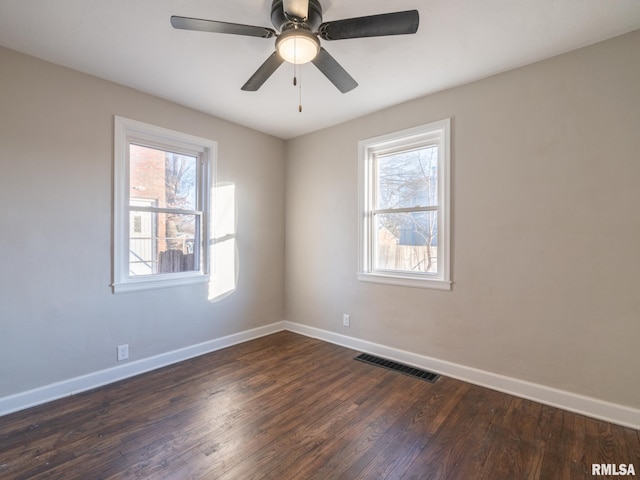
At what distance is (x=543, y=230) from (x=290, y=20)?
2.35 metres

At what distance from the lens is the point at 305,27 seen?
5.70 feet

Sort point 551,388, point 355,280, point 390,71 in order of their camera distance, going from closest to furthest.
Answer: point 551,388 → point 390,71 → point 355,280

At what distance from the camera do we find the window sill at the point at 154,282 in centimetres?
278

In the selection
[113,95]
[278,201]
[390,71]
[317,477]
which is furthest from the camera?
[278,201]

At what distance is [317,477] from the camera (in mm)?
1620

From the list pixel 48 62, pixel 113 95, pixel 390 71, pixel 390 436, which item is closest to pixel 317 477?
pixel 390 436

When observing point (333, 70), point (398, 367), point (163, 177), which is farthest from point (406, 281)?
point (163, 177)

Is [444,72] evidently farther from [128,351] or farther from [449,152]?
[128,351]

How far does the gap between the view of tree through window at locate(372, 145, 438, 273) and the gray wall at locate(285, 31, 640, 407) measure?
26 centimetres

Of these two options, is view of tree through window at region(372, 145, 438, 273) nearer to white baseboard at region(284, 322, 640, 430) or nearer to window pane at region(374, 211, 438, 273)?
window pane at region(374, 211, 438, 273)

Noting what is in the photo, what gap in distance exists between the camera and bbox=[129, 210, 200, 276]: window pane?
9.62 feet

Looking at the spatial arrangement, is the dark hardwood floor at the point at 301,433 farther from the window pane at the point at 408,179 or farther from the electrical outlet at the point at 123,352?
the window pane at the point at 408,179

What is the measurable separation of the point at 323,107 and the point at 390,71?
880mm

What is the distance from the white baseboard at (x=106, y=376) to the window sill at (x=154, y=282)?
0.69 m
